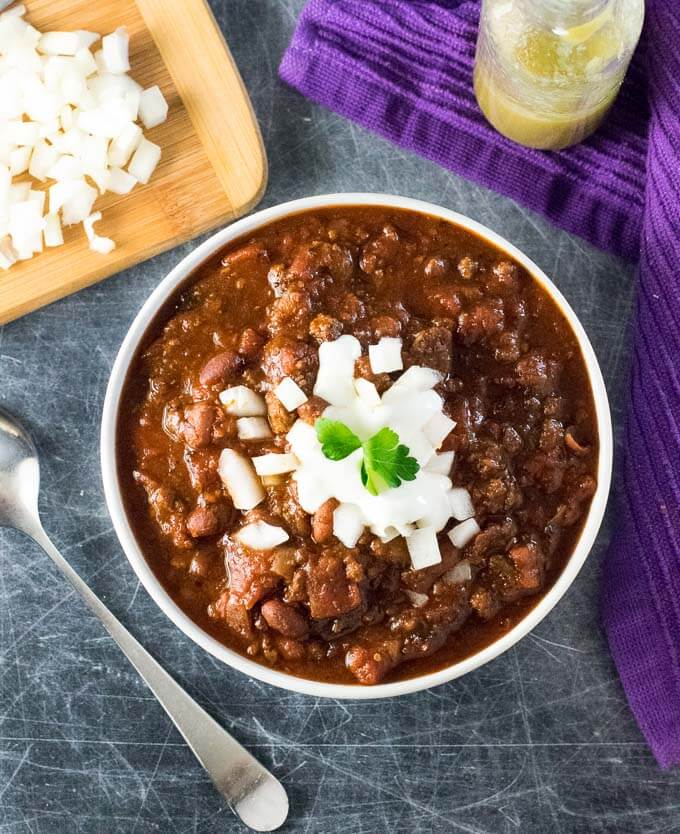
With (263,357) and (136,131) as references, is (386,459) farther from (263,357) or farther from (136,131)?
(136,131)

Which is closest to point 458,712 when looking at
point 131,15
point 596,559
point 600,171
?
point 596,559

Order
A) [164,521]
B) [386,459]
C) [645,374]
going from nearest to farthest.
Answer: [386,459]
[164,521]
[645,374]

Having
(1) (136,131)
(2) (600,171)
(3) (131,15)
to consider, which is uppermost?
(3) (131,15)

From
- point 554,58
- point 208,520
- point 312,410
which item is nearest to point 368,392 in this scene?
point 312,410

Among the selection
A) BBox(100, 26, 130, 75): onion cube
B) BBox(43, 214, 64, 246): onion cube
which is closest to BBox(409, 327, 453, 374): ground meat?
BBox(43, 214, 64, 246): onion cube

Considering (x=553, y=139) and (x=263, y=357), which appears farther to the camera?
(x=553, y=139)

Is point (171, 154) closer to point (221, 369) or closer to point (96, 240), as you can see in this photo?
point (96, 240)

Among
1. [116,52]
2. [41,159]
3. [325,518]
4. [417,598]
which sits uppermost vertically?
[116,52]
